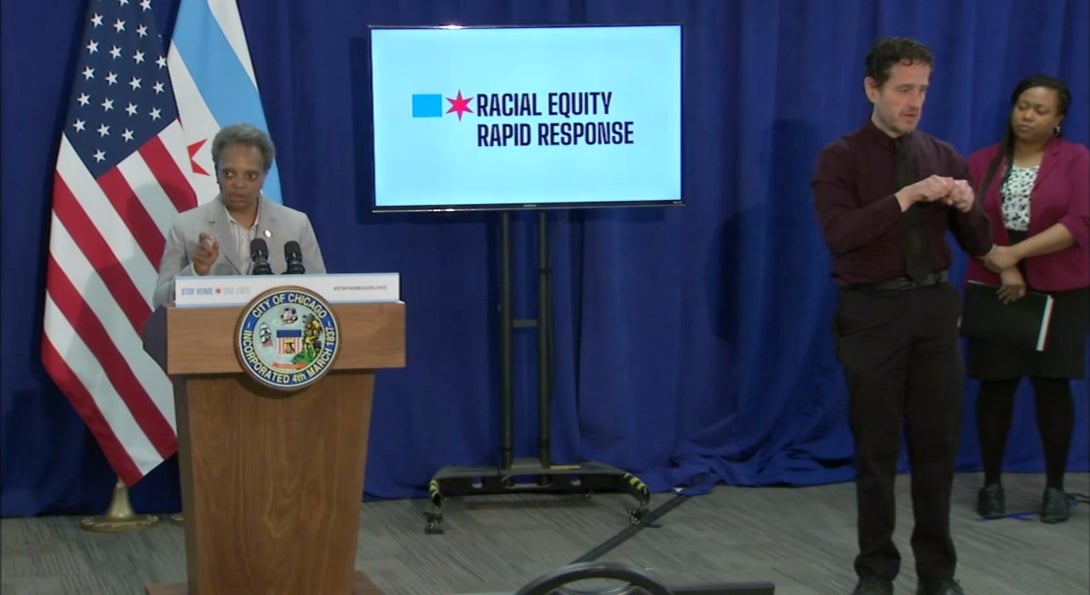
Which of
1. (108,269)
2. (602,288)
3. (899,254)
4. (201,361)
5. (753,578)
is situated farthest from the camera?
(602,288)

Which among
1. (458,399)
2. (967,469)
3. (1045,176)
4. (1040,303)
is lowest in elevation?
(967,469)

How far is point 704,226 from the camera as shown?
5375 mm

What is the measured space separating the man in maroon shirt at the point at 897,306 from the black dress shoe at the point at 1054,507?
4.20 feet

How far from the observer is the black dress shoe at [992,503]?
4.78 meters

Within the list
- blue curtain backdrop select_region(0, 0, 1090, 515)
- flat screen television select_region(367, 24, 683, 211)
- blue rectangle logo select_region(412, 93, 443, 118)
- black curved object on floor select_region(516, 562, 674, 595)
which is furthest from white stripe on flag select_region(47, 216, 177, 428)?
black curved object on floor select_region(516, 562, 674, 595)

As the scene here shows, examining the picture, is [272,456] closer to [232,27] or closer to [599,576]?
[599,576]

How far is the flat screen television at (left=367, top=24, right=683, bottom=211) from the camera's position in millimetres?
4715

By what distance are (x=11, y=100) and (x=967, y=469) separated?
3.97m

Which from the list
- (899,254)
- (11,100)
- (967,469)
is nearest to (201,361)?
(899,254)

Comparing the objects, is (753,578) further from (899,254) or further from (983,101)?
(983,101)

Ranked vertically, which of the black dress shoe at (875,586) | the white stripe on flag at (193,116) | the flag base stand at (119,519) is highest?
the white stripe on flag at (193,116)

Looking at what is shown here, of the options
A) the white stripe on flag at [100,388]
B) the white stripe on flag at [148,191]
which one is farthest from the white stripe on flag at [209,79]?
the white stripe on flag at [100,388]

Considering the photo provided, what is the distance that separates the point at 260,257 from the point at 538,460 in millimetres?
2110

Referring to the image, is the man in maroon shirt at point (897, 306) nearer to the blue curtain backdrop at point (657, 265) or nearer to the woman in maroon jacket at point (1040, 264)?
the woman in maroon jacket at point (1040, 264)
